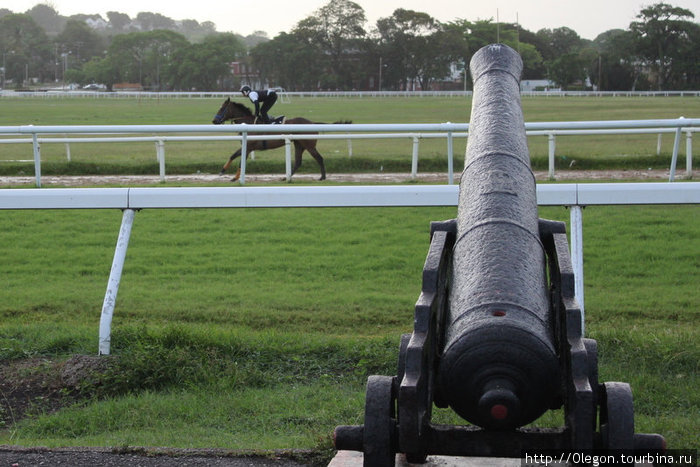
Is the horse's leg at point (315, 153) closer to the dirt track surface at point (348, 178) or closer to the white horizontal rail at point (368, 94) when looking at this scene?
the dirt track surface at point (348, 178)

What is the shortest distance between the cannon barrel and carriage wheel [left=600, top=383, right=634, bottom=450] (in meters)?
0.18

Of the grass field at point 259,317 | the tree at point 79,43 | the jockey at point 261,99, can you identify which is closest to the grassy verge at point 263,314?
the grass field at point 259,317

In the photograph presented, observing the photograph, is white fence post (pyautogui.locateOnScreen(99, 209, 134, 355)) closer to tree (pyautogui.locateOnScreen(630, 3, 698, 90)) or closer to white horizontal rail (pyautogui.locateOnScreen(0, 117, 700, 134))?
white horizontal rail (pyautogui.locateOnScreen(0, 117, 700, 134))

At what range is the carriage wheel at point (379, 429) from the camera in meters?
2.58

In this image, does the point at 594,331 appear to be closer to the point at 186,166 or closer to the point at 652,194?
the point at 652,194

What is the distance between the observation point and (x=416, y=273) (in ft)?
21.9

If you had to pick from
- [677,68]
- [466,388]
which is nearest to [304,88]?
[677,68]

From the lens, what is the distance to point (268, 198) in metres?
4.66

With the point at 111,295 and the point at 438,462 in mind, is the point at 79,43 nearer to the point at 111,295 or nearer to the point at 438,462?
the point at 111,295

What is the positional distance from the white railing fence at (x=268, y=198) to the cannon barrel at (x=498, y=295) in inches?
54.2

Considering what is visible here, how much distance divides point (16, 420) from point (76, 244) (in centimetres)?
412

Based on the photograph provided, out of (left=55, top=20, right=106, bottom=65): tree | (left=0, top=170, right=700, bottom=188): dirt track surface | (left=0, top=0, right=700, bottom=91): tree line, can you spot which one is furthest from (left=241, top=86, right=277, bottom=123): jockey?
(left=55, top=20, right=106, bottom=65): tree

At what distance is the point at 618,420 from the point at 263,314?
3.42 metres

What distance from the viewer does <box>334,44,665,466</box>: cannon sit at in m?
2.33
